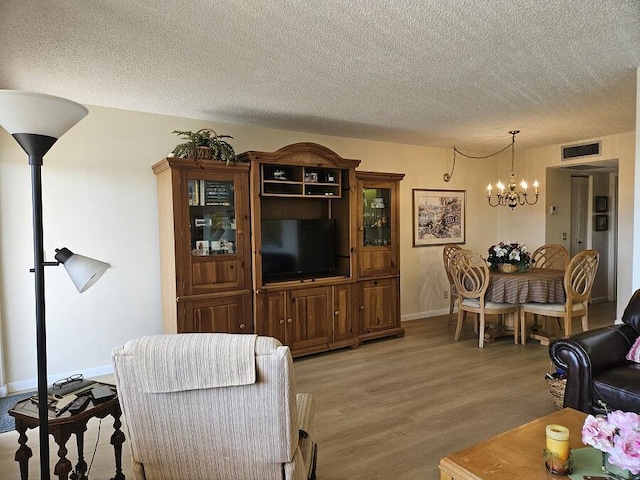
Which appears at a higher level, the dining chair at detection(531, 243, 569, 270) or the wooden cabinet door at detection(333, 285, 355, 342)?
the dining chair at detection(531, 243, 569, 270)

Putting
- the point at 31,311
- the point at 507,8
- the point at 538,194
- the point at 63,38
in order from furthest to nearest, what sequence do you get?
the point at 538,194
the point at 31,311
the point at 63,38
the point at 507,8

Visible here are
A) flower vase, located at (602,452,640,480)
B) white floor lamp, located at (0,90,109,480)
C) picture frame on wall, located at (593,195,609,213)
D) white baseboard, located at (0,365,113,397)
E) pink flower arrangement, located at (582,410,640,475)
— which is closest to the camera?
pink flower arrangement, located at (582,410,640,475)

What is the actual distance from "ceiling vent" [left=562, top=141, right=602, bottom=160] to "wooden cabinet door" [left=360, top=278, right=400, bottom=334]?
333 cm

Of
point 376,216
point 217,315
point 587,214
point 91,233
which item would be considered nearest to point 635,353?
point 376,216

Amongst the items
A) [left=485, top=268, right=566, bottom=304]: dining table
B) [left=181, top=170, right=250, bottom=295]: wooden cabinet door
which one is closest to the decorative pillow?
[left=485, top=268, right=566, bottom=304]: dining table

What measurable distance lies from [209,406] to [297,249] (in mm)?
2997

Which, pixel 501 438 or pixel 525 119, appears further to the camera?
pixel 525 119

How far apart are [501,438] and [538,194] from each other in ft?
18.0

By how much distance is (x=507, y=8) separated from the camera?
216 centimetres

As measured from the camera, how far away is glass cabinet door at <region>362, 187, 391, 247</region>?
4.81 m

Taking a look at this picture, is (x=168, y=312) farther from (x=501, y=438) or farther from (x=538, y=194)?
(x=538, y=194)

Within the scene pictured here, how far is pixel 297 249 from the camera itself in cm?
445

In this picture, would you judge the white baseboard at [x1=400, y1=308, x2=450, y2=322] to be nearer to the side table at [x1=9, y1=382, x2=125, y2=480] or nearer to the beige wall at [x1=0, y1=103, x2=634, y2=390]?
the beige wall at [x1=0, y1=103, x2=634, y2=390]

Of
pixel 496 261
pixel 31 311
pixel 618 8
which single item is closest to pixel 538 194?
pixel 496 261
